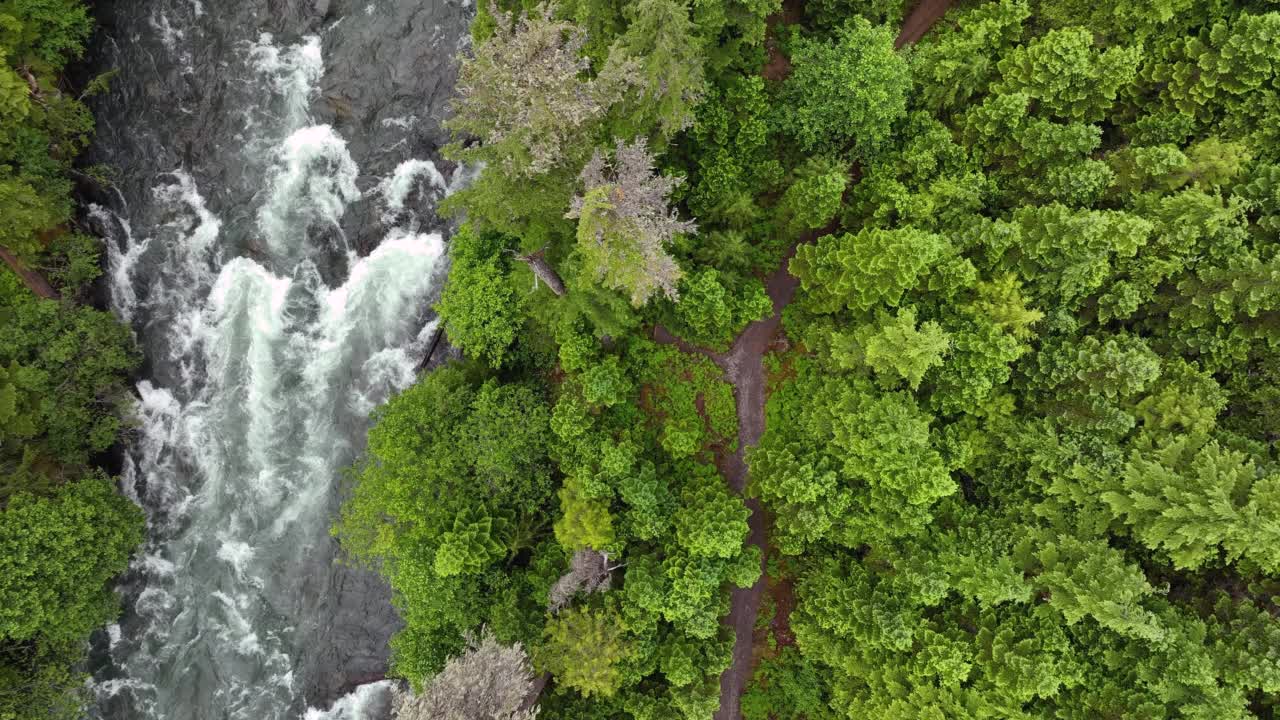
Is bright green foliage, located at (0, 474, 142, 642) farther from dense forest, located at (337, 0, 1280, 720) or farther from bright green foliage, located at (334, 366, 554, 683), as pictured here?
dense forest, located at (337, 0, 1280, 720)

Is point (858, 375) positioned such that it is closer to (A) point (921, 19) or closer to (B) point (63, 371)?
(A) point (921, 19)

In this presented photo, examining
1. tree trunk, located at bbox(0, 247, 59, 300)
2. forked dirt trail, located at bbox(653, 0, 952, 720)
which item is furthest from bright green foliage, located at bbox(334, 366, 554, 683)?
tree trunk, located at bbox(0, 247, 59, 300)

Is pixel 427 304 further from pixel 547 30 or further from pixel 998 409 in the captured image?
pixel 998 409

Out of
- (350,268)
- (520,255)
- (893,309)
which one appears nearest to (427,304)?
(350,268)

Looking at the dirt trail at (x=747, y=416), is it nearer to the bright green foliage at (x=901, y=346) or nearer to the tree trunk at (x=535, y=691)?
the bright green foliage at (x=901, y=346)

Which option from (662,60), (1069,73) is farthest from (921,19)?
(662,60)

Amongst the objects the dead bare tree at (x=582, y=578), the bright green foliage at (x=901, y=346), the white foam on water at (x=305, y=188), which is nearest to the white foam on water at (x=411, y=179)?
the white foam on water at (x=305, y=188)
